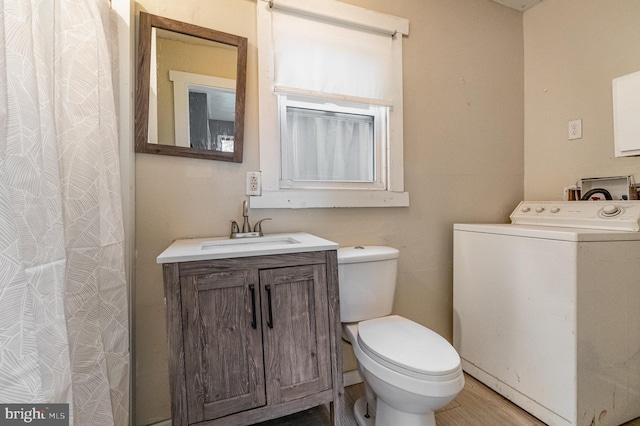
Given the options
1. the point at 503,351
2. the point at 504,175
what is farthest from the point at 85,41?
the point at 504,175

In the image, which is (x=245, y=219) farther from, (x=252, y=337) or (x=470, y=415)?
(x=470, y=415)

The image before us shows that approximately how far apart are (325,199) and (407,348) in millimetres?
831

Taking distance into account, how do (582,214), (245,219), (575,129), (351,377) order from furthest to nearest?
1. (575,129)
2. (351,377)
3. (582,214)
4. (245,219)

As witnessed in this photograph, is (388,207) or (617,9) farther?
(388,207)

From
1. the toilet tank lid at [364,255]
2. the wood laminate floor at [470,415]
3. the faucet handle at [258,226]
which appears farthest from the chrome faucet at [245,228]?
the wood laminate floor at [470,415]

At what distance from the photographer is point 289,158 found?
5.28 ft

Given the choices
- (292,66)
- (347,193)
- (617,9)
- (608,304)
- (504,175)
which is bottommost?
(608,304)

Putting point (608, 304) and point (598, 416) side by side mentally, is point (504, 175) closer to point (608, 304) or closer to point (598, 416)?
point (608, 304)

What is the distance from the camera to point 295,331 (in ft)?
3.66

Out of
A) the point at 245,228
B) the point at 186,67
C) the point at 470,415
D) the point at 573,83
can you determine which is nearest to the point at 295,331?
the point at 245,228

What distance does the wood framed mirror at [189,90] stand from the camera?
1.27 metres

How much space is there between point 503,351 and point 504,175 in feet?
3.88

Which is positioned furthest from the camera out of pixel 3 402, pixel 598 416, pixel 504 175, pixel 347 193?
pixel 504 175

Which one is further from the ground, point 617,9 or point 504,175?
point 617,9
